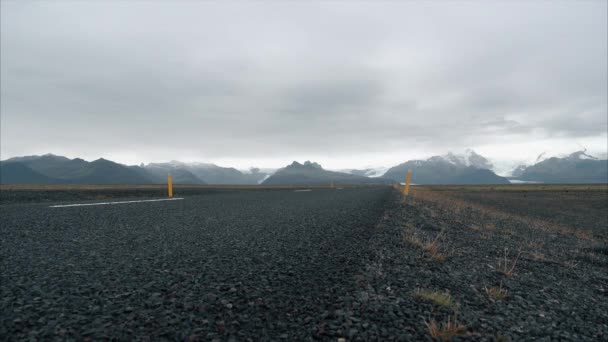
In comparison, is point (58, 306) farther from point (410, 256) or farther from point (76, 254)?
point (410, 256)

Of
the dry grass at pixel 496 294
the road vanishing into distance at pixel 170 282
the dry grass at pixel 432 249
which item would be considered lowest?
the dry grass at pixel 496 294

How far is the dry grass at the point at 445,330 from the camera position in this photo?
203cm

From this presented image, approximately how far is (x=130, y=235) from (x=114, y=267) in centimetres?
169

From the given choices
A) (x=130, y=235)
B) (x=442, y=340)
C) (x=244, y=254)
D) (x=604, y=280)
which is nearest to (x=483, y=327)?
(x=442, y=340)

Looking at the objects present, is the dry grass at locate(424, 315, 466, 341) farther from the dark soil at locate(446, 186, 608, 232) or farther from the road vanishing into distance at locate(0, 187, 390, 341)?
the dark soil at locate(446, 186, 608, 232)

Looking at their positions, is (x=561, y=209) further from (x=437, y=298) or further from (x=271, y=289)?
(x=271, y=289)

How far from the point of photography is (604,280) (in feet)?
14.6

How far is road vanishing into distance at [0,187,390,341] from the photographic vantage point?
6.19 feet

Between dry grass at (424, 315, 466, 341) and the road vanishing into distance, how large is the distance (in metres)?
0.59

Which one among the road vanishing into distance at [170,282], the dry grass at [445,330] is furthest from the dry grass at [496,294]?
the road vanishing into distance at [170,282]

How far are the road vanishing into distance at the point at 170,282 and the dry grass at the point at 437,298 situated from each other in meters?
0.61

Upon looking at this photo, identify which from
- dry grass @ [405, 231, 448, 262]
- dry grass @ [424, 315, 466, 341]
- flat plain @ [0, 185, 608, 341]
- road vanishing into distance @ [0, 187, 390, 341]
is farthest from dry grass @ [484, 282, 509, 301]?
road vanishing into distance @ [0, 187, 390, 341]

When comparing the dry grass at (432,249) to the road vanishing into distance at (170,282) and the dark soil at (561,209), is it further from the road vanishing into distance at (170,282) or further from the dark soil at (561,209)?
the dark soil at (561,209)

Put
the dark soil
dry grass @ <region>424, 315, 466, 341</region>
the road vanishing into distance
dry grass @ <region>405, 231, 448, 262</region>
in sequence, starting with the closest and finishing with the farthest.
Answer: the road vanishing into distance
dry grass @ <region>424, 315, 466, 341</region>
dry grass @ <region>405, 231, 448, 262</region>
the dark soil
